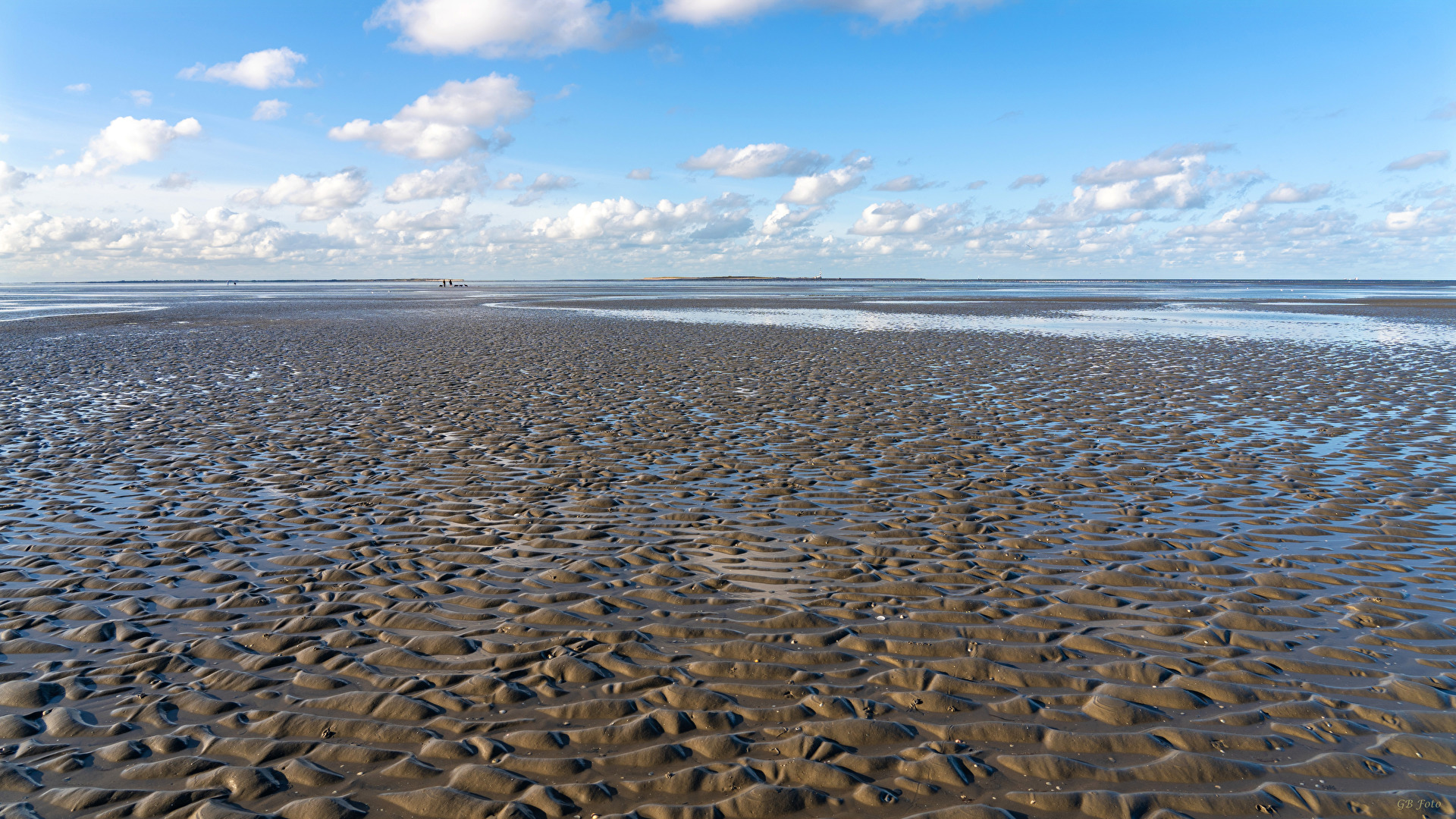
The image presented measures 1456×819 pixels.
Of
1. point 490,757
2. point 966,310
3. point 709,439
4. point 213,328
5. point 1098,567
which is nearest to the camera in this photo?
point 490,757

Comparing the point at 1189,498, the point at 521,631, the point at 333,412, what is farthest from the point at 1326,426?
the point at 333,412

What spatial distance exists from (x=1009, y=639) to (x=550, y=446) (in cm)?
1054

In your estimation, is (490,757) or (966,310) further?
(966,310)

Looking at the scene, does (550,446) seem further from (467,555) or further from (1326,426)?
(1326,426)

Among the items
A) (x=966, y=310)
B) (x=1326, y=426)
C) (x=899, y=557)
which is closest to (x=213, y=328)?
(x=899, y=557)

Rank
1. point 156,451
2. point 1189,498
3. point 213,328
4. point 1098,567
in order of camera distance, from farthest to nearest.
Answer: point 213,328 → point 156,451 → point 1189,498 → point 1098,567

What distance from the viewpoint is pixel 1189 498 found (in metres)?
12.0

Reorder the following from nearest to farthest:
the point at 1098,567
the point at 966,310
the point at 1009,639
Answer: the point at 1009,639, the point at 1098,567, the point at 966,310

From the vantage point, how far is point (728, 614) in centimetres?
816

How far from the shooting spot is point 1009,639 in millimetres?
7543

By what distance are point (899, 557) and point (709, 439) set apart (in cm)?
721

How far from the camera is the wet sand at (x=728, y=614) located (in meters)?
5.49

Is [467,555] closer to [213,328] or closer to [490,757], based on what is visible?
[490,757]

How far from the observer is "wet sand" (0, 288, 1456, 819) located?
549cm
